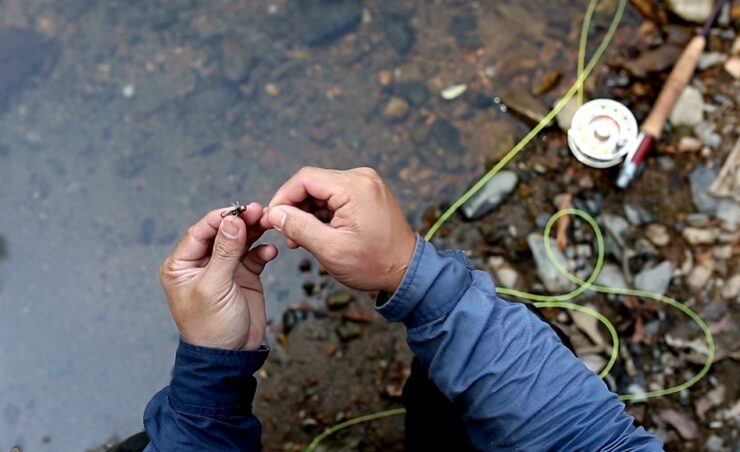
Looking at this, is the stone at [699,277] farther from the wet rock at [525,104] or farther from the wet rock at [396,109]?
the wet rock at [396,109]

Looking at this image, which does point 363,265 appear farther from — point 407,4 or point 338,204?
point 407,4

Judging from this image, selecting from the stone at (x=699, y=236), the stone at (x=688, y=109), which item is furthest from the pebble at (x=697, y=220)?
the stone at (x=688, y=109)

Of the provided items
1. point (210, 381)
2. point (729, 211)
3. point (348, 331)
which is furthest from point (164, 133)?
point (729, 211)

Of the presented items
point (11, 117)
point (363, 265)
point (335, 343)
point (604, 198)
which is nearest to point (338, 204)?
point (363, 265)

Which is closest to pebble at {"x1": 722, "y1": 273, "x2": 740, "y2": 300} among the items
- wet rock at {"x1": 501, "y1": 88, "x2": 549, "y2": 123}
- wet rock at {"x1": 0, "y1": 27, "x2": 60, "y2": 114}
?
Answer: wet rock at {"x1": 501, "y1": 88, "x2": 549, "y2": 123}

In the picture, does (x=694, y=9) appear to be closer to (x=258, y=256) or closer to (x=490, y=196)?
(x=490, y=196)

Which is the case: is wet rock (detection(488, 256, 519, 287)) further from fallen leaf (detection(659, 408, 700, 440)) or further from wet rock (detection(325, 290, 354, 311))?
fallen leaf (detection(659, 408, 700, 440))
